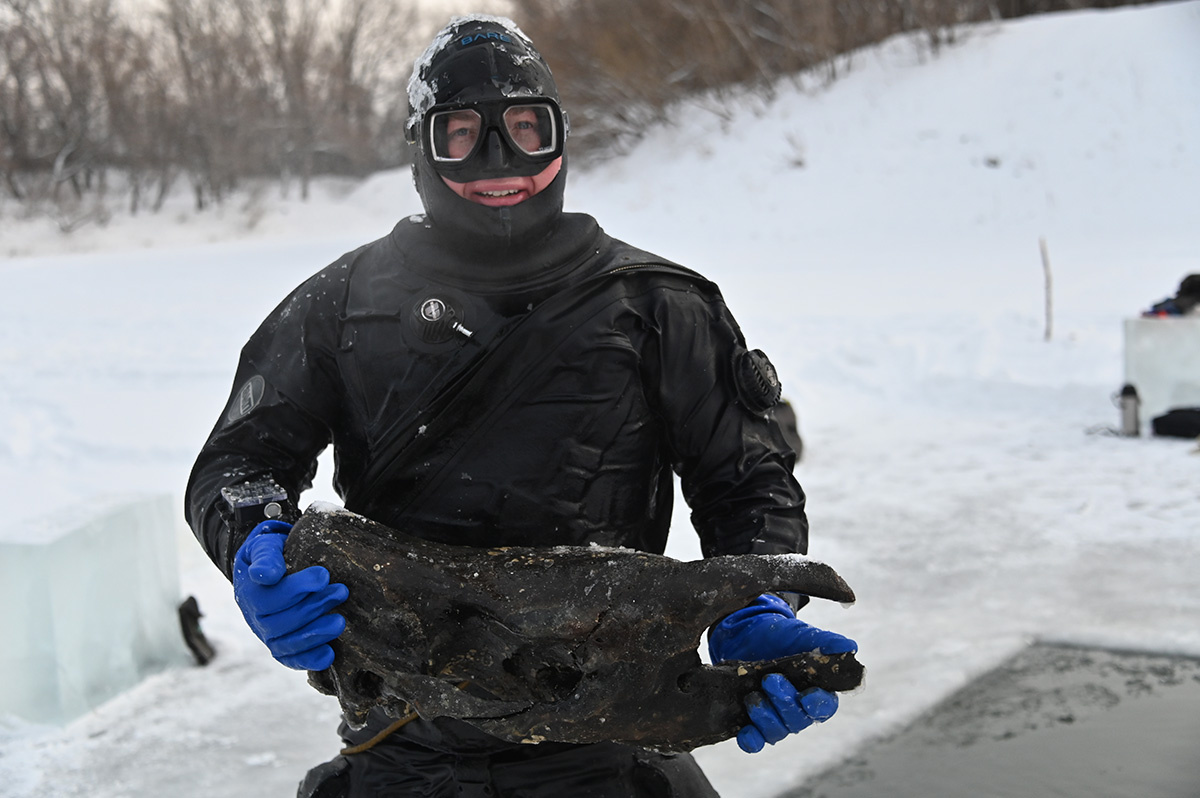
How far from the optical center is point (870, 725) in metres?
3.50

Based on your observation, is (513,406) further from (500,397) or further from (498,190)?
(498,190)

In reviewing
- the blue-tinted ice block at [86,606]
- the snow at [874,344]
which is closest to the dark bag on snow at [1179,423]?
the snow at [874,344]

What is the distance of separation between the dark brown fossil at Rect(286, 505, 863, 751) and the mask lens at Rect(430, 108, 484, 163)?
0.60 m

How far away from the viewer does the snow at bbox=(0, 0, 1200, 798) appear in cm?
383

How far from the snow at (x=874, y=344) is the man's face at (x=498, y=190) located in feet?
6.44

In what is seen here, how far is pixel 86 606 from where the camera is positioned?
3.69 metres

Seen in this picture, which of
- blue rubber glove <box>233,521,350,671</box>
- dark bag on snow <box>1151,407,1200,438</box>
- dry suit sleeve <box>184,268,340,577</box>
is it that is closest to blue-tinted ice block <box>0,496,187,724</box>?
dry suit sleeve <box>184,268,340,577</box>

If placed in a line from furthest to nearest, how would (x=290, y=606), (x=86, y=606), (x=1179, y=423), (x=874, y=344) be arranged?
(x=874, y=344) → (x=1179, y=423) → (x=86, y=606) → (x=290, y=606)

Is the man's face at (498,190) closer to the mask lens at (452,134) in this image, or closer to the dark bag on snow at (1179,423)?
the mask lens at (452,134)

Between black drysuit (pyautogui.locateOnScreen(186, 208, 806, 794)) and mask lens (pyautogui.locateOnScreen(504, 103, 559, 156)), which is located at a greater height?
mask lens (pyautogui.locateOnScreen(504, 103, 559, 156))

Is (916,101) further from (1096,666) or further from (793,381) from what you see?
(1096,666)

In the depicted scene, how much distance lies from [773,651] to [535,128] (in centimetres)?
89

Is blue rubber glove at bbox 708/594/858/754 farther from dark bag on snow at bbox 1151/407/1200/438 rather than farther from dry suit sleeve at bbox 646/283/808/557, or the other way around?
dark bag on snow at bbox 1151/407/1200/438

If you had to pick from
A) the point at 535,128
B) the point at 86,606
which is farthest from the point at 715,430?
the point at 86,606
